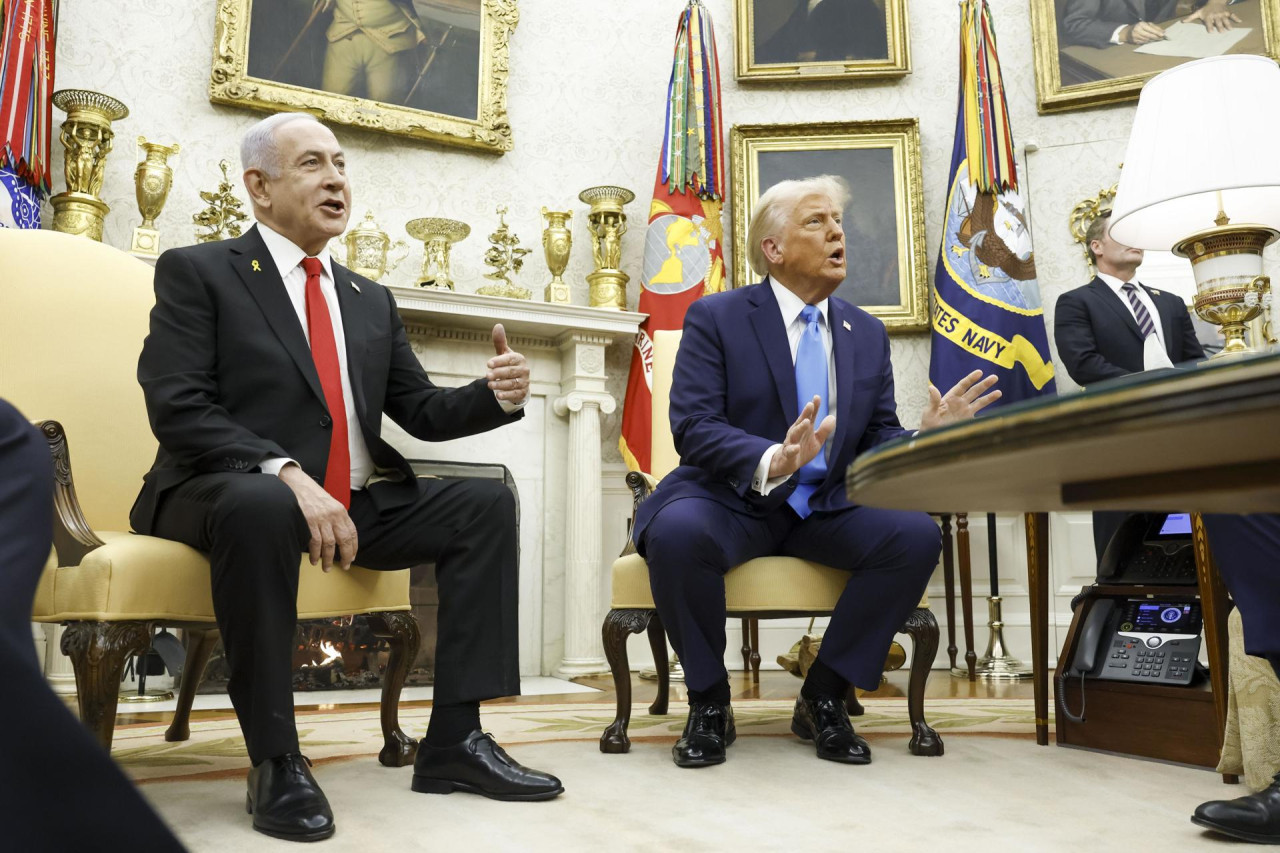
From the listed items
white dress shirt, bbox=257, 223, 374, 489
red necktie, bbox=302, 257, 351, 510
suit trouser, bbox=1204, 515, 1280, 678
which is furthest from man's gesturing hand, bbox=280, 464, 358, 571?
suit trouser, bbox=1204, 515, 1280, 678

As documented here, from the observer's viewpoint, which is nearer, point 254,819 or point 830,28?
point 254,819

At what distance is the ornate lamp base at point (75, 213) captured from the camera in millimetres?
4039

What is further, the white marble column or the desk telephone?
the white marble column

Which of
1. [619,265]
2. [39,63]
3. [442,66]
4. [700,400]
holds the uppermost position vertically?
[442,66]

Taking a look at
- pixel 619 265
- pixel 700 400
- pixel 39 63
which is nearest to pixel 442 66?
pixel 619 265

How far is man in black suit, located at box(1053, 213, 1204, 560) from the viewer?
430cm

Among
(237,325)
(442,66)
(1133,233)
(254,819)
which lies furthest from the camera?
(442,66)

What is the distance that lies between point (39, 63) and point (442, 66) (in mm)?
1801

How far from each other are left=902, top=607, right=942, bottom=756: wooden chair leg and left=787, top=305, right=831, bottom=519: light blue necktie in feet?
1.39

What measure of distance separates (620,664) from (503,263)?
2748 millimetres

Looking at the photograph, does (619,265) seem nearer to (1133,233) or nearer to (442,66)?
(442,66)

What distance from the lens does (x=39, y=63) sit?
403cm

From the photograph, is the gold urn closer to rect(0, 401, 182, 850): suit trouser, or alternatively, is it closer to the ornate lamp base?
the ornate lamp base

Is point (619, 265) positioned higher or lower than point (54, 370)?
higher
